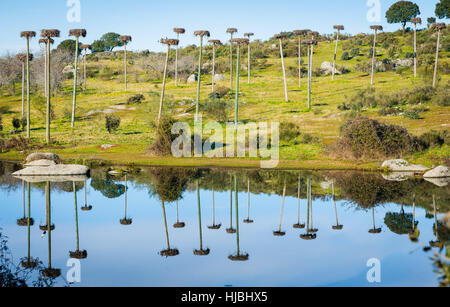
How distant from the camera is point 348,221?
22.7 m

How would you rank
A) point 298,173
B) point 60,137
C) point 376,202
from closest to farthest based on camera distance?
point 376,202, point 298,173, point 60,137

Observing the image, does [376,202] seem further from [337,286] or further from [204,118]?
[204,118]

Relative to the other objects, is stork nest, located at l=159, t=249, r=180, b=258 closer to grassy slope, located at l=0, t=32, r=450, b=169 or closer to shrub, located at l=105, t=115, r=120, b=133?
grassy slope, located at l=0, t=32, r=450, b=169

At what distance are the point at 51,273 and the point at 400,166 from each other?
2714 centimetres

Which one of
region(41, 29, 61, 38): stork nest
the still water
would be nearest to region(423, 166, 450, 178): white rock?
the still water

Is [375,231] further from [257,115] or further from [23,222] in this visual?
[257,115]

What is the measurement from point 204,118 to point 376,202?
3796cm

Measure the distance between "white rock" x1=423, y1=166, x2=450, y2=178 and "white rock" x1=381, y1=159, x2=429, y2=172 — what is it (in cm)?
158

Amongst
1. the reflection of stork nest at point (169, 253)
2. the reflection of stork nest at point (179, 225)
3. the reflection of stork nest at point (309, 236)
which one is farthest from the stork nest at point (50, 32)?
the reflection of stork nest at point (309, 236)

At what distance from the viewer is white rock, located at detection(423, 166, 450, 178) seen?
33188 mm

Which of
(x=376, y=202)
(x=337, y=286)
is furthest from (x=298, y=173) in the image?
(x=337, y=286)

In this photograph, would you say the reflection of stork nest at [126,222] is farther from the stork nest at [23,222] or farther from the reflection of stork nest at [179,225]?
the stork nest at [23,222]

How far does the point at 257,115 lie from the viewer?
202ft

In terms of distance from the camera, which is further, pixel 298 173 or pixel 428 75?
pixel 428 75
